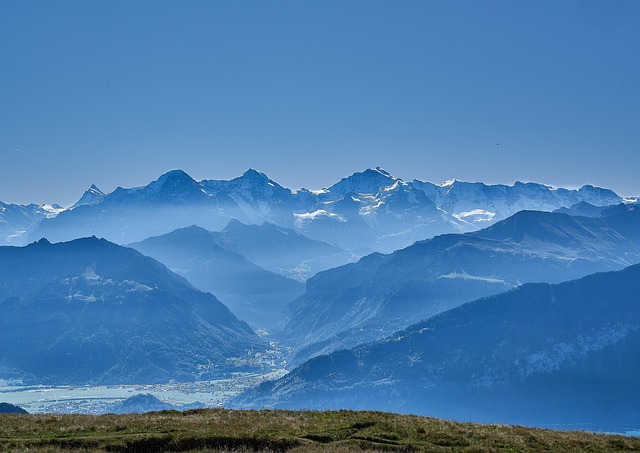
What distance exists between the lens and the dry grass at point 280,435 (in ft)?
136

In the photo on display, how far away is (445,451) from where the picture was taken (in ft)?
136

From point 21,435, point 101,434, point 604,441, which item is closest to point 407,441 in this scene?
point 604,441

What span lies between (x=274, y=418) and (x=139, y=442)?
1363cm

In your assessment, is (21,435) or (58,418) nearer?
(21,435)

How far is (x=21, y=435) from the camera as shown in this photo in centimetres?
4528

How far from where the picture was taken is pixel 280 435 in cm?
4369

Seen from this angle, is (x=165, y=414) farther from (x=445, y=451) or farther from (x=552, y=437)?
(x=552, y=437)

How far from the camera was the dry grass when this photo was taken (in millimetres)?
41312

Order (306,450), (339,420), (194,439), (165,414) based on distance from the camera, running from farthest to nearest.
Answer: (165,414) → (339,420) → (194,439) → (306,450)

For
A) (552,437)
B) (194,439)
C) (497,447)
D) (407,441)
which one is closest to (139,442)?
(194,439)

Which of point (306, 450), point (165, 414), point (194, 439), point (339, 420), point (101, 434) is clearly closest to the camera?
point (306, 450)

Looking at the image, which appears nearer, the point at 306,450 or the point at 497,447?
the point at 306,450

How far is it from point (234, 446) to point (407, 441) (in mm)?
12101

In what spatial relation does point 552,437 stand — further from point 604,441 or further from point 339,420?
point 339,420
